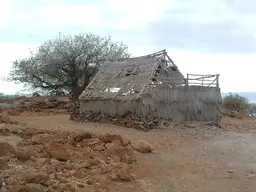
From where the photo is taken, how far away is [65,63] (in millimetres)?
26875

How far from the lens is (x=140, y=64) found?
58.7 feet

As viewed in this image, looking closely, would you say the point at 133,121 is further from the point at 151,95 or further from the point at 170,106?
the point at 170,106

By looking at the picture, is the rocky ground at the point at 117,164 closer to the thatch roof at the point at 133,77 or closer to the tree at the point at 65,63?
the thatch roof at the point at 133,77

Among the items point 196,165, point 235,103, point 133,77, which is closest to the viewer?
point 196,165

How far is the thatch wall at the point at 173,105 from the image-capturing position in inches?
620

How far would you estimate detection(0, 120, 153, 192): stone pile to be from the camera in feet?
21.7

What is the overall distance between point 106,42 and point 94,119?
11.0m

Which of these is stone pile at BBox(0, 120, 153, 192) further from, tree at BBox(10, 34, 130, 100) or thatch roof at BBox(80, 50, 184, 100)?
tree at BBox(10, 34, 130, 100)

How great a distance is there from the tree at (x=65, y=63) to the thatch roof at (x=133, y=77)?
25.8ft

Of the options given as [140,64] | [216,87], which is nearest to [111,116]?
[140,64]

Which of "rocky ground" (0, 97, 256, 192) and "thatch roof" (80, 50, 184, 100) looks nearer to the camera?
"rocky ground" (0, 97, 256, 192)

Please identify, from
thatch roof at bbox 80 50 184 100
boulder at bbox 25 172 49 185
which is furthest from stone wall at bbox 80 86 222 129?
boulder at bbox 25 172 49 185

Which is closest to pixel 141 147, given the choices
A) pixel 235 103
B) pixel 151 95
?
pixel 151 95

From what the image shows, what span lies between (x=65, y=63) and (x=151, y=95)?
487 inches
